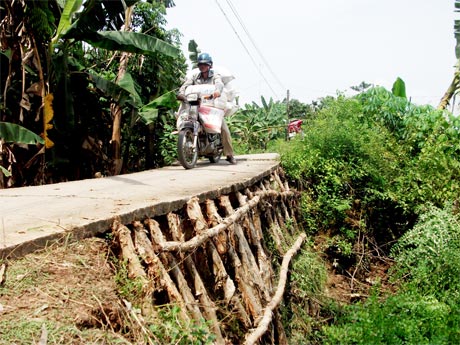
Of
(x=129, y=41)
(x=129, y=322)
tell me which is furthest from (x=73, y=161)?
(x=129, y=322)

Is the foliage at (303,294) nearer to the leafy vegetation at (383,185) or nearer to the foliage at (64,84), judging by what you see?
the leafy vegetation at (383,185)

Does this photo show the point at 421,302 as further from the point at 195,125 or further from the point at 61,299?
the point at 61,299

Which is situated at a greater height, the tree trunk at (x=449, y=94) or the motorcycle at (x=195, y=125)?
the tree trunk at (x=449, y=94)

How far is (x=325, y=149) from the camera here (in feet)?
28.0

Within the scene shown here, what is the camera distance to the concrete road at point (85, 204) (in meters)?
2.65

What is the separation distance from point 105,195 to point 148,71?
830 centimetres

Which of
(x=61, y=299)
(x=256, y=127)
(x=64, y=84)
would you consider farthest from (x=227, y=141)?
(x=256, y=127)

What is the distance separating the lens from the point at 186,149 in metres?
7.62

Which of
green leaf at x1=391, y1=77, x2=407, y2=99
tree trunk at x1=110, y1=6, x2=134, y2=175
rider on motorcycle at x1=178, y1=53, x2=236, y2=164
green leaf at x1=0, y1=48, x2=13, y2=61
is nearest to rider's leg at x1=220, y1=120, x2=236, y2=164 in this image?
rider on motorcycle at x1=178, y1=53, x2=236, y2=164

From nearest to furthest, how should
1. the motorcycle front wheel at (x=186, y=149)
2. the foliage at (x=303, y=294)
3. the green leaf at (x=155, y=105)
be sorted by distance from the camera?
1. the foliage at (x=303, y=294)
2. the motorcycle front wheel at (x=186, y=149)
3. the green leaf at (x=155, y=105)

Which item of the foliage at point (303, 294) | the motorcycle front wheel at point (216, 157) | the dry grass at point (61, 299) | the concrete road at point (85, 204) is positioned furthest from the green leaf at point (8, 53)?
the dry grass at point (61, 299)

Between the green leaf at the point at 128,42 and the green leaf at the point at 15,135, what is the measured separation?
86.3 inches

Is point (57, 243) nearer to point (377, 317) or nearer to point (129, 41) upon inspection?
point (377, 317)

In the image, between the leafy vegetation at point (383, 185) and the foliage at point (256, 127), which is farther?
the foliage at point (256, 127)
